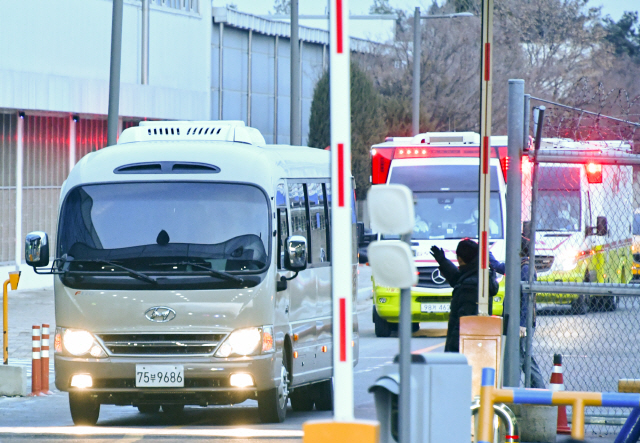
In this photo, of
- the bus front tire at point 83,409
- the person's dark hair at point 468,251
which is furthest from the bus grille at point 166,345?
the person's dark hair at point 468,251

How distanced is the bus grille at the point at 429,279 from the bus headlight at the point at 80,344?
31.1 ft

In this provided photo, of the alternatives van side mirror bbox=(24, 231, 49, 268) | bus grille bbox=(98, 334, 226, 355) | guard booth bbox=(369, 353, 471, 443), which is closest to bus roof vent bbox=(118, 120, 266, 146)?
van side mirror bbox=(24, 231, 49, 268)

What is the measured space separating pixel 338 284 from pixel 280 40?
42346mm

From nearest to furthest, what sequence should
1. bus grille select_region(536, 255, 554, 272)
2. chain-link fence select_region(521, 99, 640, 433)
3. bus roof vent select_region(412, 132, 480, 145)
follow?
chain-link fence select_region(521, 99, 640, 433) → bus grille select_region(536, 255, 554, 272) → bus roof vent select_region(412, 132, 480, 145)

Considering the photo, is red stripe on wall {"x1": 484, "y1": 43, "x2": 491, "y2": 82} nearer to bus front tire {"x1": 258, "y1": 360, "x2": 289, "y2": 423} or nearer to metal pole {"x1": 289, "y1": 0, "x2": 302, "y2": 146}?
bus front tire {"x1": 258, "y1": 360, "x2": 289, "y2": 423}

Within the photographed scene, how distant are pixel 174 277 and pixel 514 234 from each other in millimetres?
2938

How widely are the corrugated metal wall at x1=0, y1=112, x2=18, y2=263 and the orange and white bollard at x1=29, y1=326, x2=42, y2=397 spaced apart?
1382 cm

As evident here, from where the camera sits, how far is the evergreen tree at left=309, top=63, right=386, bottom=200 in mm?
44969

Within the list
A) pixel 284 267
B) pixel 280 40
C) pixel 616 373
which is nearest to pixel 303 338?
pixel 284 267

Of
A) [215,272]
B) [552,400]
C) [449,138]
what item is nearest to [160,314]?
[215,272]

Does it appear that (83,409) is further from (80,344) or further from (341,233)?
(341,233)

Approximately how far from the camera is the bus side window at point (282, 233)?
446 inches

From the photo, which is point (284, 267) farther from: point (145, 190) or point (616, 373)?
point (616, 373)

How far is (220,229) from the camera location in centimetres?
1104
